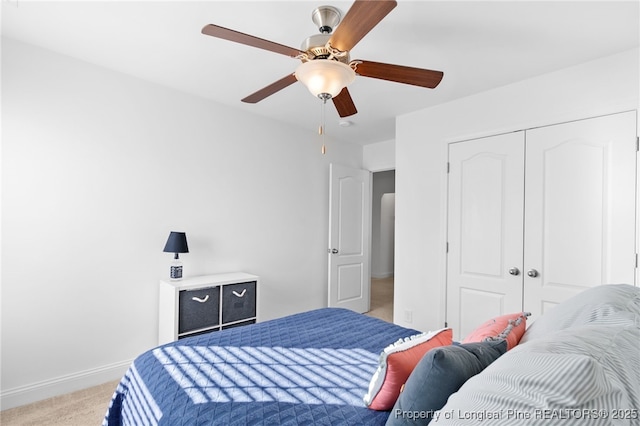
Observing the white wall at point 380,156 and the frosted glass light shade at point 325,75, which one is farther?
the white wall at point 380,156

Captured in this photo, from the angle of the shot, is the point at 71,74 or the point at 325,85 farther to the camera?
the point at 71,74

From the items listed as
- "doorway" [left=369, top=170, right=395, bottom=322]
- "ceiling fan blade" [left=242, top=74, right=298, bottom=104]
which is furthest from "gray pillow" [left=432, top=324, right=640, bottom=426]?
"doorway" [left=369, top=170, right=395, bottom=322]

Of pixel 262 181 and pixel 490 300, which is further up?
pixel 262 181

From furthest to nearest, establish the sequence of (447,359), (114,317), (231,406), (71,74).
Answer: (114,317), (71,74), (231,406), (447,359)

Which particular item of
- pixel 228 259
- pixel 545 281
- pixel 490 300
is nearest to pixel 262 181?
pixel 228 259

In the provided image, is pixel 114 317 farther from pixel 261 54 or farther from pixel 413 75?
pixel 413 75

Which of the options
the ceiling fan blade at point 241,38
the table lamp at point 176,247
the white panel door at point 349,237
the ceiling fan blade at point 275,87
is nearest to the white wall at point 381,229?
the white panel door at point 349,237

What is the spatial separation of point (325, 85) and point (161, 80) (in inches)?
77.6

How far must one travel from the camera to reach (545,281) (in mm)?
2633

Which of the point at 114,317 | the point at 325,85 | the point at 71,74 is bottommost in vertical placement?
the point at 114,317

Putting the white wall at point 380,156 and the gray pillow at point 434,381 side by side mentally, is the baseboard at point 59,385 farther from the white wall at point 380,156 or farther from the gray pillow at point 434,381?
the white wall at point 380,156

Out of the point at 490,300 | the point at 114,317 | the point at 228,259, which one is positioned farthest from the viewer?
the point at 228,259

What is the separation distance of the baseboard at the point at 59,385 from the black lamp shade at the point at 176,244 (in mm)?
1035

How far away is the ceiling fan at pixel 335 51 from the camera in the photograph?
1361mm
